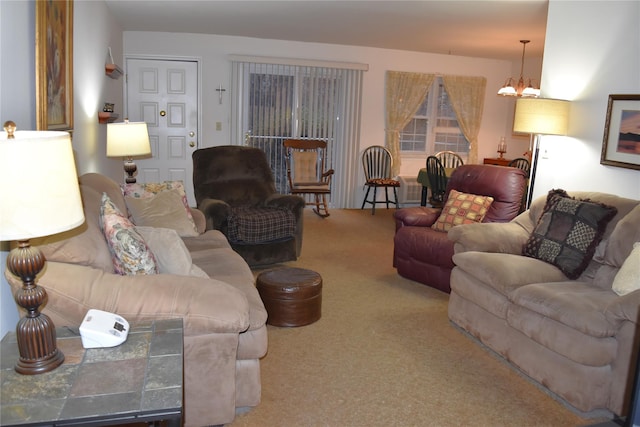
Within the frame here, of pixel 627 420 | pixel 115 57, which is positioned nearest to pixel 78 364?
pixel 627 420

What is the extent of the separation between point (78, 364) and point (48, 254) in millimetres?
552

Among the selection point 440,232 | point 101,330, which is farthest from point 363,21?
point 101,330

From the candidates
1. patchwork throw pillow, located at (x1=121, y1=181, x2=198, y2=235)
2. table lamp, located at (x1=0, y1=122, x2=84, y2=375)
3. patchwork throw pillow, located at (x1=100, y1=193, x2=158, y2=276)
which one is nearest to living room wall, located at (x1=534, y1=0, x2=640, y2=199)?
patchwork throw pillow, located at (x1=121, y1=181, x2=198, y2=235)

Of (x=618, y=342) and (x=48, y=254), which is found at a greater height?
(x=48, y=254)

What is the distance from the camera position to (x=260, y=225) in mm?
4359

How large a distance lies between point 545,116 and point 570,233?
111cm

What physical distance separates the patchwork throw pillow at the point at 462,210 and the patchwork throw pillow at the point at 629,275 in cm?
146

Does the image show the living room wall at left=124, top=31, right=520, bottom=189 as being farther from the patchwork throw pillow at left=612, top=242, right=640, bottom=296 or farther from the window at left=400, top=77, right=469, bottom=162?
the patchwork throw pillow at left=612, top=242, right=640, bottom=296

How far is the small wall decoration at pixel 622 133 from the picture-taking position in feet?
11.1

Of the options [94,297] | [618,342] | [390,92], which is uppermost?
[390,92]

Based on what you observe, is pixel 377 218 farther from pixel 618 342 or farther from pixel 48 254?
pixel 48 254

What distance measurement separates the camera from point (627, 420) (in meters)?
0.98

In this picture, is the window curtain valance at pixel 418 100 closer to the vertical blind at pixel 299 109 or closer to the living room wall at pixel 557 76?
the vertical blind at pixel 299 109

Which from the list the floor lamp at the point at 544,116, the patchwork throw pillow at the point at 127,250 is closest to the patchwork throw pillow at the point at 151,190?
the patchwork throw pillow at the point at 127,250
